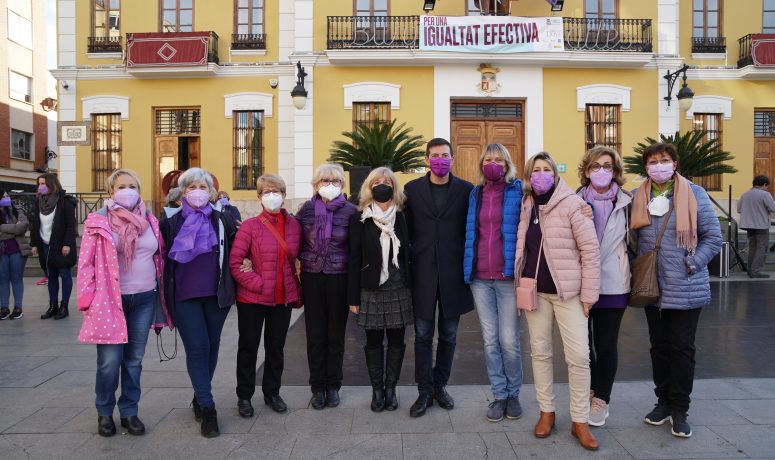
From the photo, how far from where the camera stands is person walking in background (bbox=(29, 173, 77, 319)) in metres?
7.76

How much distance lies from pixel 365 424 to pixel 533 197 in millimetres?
2087

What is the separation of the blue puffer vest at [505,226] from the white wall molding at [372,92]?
11547 millimetres

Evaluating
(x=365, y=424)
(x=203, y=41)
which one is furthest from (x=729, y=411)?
(x=203, y=41)

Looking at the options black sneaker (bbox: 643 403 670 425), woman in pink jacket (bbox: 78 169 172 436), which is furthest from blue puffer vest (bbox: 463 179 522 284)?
woman in pink jacket (bbox: 78 169 172 436)

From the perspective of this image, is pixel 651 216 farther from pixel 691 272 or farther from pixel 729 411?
pixel 729 411

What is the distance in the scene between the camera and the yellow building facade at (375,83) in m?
15.4

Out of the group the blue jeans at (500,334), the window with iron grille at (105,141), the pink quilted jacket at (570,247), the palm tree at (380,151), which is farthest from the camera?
the window with iron grille at (105,141)

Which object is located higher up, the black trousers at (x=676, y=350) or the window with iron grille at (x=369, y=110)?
the window with iron grille at (x=369, y=110)

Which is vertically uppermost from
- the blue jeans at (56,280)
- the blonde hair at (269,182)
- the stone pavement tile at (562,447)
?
the blonde hair at (269,182)

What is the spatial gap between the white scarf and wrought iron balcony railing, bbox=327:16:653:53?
38.4ft

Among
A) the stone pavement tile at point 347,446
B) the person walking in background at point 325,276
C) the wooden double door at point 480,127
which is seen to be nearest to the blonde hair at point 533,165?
the person walking in background at point 325,276

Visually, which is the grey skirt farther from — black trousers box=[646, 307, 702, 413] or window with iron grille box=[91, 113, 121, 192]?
window with iron grille box=[91, 113, 121, 192]

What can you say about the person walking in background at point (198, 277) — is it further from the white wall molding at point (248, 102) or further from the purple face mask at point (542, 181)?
the white wall molding at point (248, 102)

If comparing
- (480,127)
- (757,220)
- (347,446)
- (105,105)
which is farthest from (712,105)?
(105,105)
